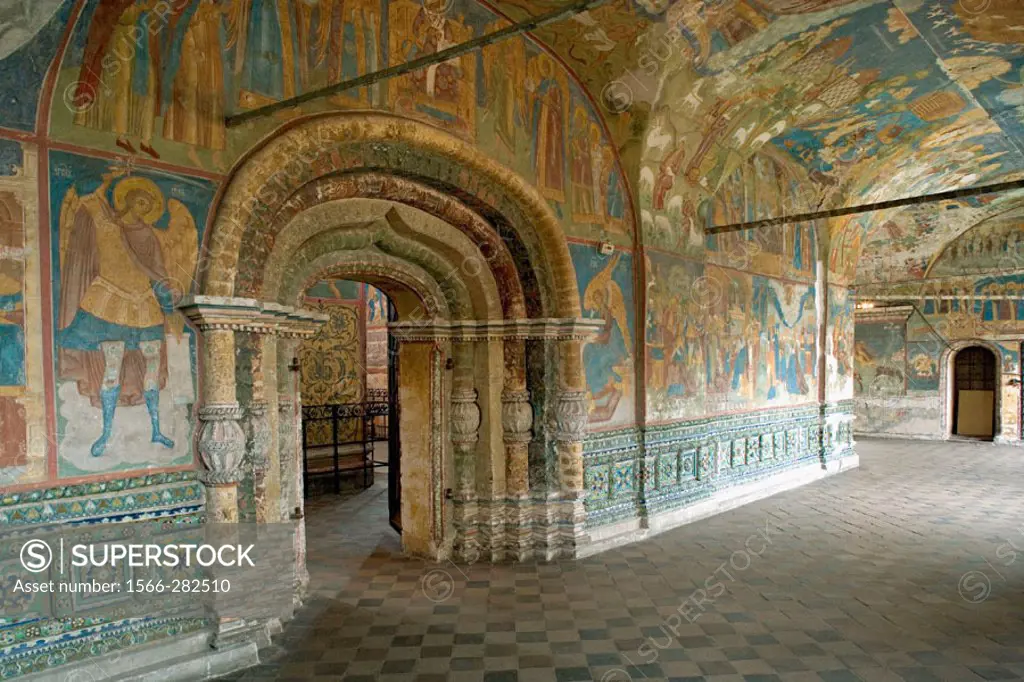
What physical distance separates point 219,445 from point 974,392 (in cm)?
2046

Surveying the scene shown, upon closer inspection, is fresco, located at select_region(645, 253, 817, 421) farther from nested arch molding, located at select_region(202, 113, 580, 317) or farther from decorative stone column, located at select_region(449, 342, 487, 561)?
decorative stone column, located at select_region(449, 342, 487, 561)

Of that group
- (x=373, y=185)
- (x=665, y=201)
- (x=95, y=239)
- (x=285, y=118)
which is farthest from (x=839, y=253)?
(x=95, y=239)

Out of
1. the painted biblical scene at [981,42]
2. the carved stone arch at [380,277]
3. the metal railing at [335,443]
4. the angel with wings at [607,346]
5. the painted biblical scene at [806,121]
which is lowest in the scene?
the metal railing at [335,443]

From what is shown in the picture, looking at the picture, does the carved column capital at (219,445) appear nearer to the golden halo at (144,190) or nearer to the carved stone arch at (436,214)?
→ the carved stone arch at (436,214)

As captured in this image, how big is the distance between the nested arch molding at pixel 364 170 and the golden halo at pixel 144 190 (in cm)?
40

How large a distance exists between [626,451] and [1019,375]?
48.6ft

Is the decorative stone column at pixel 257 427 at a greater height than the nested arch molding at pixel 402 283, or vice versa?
the nested arch molding at pixel 402 283

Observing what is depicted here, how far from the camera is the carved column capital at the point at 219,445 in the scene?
16.3ft

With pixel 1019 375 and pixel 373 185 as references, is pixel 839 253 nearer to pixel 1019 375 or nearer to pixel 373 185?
pixel 1019 375

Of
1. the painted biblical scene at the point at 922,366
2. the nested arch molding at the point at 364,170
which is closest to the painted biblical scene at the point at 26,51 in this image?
the nested arch molding at the point at 364,170

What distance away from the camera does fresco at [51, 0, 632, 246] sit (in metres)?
4.63

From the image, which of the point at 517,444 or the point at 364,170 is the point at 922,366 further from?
the point at 364,170

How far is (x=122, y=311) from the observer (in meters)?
4.70

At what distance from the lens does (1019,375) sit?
57.8 ft
